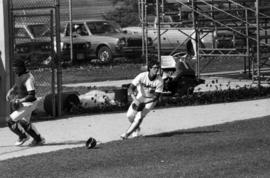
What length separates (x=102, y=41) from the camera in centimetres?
3005

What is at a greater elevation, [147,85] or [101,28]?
[101,28]

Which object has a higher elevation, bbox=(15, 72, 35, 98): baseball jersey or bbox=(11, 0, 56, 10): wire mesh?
bbox=(11, 0, 56, 10): wire mesh

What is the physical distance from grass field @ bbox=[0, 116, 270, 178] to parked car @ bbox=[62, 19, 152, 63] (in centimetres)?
1686

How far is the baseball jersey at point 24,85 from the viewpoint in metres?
12.6

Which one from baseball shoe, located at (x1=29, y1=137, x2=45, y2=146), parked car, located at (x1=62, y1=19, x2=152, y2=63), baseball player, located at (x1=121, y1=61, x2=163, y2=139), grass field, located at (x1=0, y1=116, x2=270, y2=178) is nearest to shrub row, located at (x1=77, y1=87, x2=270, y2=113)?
baseball player, located at (x1=121, y1=61, x2=163, y2=139)

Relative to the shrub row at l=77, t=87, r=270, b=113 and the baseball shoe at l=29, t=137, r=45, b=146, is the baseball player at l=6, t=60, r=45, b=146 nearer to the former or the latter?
the baseball shoe at l=29, t=137, r=45, b=146

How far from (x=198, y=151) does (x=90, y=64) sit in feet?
58.7

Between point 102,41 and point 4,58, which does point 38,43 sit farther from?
point 102,41

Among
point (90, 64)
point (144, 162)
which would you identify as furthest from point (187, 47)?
point (144, 162)

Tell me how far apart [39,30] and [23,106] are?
7013mm

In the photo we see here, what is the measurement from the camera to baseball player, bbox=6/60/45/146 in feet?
41.3

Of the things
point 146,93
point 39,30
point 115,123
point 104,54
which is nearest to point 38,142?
point 146,93

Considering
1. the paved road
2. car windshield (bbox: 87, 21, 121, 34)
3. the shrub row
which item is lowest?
the paved road

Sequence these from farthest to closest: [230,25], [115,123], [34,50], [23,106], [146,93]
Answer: [230,25], [34,50], [115,123], [146,93], [23,106]
